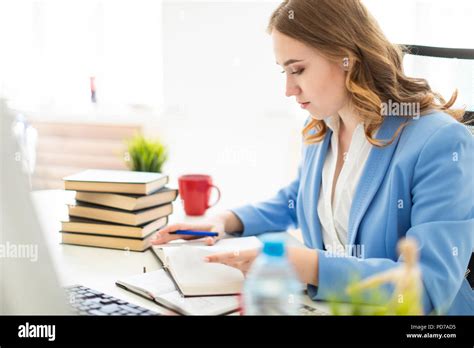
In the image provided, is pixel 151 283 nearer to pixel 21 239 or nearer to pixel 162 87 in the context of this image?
pixel 21 239

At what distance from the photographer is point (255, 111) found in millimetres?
3025

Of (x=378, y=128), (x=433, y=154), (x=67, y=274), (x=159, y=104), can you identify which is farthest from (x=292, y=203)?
(x=159, y=104)

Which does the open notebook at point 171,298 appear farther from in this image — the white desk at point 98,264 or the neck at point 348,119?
the neck at point 348,119

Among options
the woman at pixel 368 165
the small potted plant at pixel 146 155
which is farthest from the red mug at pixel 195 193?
the woman at pixel 368 165

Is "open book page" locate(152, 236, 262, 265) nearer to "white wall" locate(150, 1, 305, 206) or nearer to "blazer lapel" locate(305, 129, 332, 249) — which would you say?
"blazer lapel" locate(305, 129, 332, 249)

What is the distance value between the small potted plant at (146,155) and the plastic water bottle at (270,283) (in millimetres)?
853

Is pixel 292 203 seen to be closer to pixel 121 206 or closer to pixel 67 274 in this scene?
pixel 121 206

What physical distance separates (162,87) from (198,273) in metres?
2.45

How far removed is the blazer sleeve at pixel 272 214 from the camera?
53.4 inches

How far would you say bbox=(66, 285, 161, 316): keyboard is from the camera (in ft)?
2.85

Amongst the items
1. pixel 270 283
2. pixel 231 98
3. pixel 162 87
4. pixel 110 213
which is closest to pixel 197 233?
pixel 110 213

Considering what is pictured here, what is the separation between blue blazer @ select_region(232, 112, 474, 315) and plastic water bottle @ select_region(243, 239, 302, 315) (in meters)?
0.19

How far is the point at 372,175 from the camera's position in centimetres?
112
